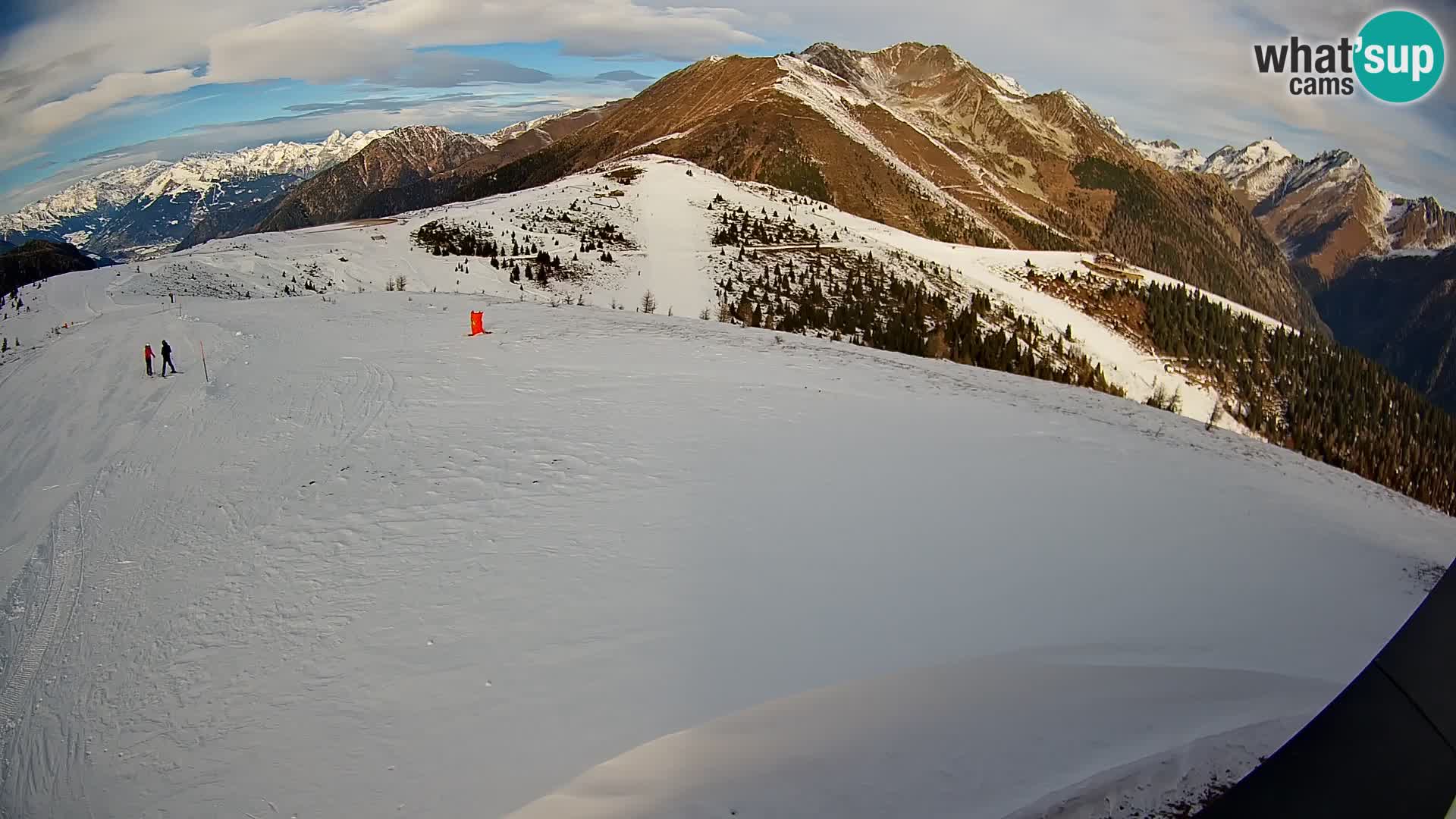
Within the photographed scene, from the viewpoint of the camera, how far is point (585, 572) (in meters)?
6.48

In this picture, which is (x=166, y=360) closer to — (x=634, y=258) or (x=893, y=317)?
(x=634, y=258)

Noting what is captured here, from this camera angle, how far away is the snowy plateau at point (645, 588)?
4371mm

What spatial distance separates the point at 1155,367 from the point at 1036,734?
37.3m

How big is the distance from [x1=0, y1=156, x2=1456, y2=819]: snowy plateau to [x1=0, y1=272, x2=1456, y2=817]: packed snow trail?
0.13 feet

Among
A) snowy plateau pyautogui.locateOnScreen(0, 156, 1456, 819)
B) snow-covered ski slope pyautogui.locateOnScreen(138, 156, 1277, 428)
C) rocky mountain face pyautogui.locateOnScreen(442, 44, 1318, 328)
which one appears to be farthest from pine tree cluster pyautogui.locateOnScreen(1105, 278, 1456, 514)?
rocky mountain face pyautogui.locateOnScreen(442, 44, 1318, 328)

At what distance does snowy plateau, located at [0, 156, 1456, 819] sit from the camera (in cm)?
437

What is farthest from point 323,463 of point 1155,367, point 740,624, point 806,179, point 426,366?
point 806,179

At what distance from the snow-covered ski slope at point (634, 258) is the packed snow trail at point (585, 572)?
602 inches

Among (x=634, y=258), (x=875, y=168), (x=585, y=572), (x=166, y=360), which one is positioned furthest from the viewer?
(x=875, y=168)

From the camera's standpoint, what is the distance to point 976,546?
23.8 feet

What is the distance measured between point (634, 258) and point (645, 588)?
3122 cm

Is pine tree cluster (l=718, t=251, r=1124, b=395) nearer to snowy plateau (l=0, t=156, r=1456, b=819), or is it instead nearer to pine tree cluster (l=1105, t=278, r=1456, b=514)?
pine tree cluster (l=1105, t=278, r=1456, b=514)

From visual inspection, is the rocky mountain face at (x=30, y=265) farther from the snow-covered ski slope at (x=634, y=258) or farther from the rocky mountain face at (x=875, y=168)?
the rocky mountain face at (x=875, y=168)

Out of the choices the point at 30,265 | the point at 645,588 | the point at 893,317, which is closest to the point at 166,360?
the point at 645,588
